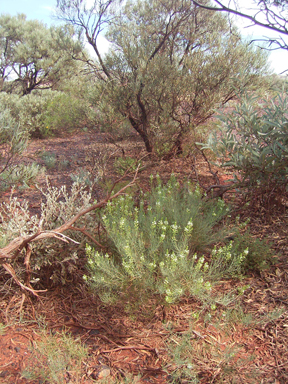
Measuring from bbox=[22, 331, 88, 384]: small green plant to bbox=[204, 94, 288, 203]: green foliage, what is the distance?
226cm

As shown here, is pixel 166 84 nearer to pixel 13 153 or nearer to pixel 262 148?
pixel 262 148

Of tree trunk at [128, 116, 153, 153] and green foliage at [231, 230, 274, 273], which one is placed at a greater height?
tree trunk at [128, 116, 153, 153]

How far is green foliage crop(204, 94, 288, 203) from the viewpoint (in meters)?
2.93

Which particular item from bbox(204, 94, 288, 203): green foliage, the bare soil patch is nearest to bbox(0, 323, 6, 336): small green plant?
the bare soil patch

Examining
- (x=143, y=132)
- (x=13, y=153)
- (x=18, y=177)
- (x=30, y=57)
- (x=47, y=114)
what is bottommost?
(x=18, y=177)

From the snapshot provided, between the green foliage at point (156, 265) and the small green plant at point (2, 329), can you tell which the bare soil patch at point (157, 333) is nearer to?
the small green plant at point (2, 329)

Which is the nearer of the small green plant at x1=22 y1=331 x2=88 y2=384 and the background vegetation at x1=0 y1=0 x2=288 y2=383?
the small green plant at x1=22 y1=331 x2=88 y2=384

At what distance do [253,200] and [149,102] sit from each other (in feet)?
9.43

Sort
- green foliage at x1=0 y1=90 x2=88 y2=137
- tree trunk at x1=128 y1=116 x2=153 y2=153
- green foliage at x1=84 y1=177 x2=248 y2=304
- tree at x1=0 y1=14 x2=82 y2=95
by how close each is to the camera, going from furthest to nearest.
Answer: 1. tree at x1=0 y1=14 x2=82 y2=95
2. green foliage at x1=0 y1=90 x2=88 y2=137
3. tree trunk at x1=128 y1=116 x2=153 y2=153
4. green foliage at x1=84 y1=177 x2=248 y2=304

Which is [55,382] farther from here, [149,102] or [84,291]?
[149,102]

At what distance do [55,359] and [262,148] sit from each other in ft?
8.51

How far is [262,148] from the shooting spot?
10.1ft

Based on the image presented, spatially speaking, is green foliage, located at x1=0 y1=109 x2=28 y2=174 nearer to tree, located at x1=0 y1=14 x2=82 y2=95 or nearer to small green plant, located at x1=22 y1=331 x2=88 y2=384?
small green plant, located at x1=22 y1=331 x2=88 y2=384

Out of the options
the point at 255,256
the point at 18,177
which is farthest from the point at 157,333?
the point at 18,177
